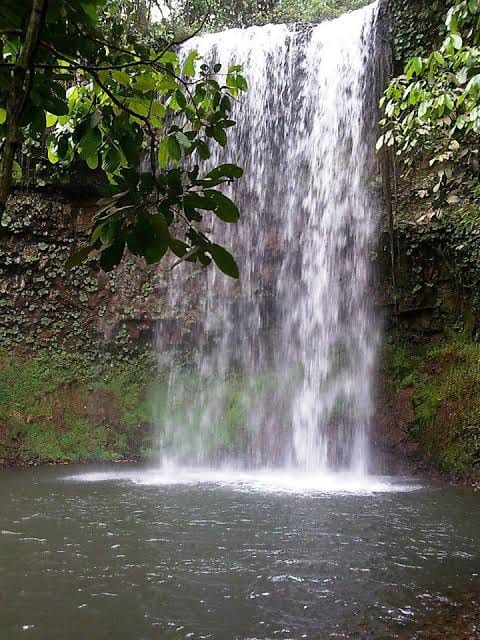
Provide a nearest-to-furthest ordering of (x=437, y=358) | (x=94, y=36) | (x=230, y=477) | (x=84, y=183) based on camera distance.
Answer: (x=94, y=36), (x=230, y=477), (x=437, y=358), (x=84, y=183)

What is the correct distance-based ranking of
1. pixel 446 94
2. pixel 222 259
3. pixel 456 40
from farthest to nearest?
pixel 446 94 → pixel 456 40 → pixel 222 259

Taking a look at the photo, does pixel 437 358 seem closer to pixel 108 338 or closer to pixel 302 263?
pixel 302 263

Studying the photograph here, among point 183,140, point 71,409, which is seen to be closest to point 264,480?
point 71,409

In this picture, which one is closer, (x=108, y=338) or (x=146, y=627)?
(x=146, y=627)

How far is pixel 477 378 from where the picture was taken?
853 cm

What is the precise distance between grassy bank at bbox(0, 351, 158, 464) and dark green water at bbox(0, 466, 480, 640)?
9.45ft

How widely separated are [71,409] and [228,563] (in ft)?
22.0

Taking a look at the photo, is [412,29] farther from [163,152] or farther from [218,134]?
[163,152]

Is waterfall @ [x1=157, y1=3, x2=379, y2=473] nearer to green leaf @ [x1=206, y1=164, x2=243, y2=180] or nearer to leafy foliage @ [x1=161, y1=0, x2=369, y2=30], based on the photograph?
leafy foliage @ [x1=161, y1=0, x2=369, y2=30]

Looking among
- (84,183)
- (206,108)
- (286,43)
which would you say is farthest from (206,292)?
(206,108)

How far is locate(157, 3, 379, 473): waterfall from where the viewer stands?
9891 mm

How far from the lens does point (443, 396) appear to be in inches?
344

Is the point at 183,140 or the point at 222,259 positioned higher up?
the point at 183,140

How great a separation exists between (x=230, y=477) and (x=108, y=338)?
4.04 metres
